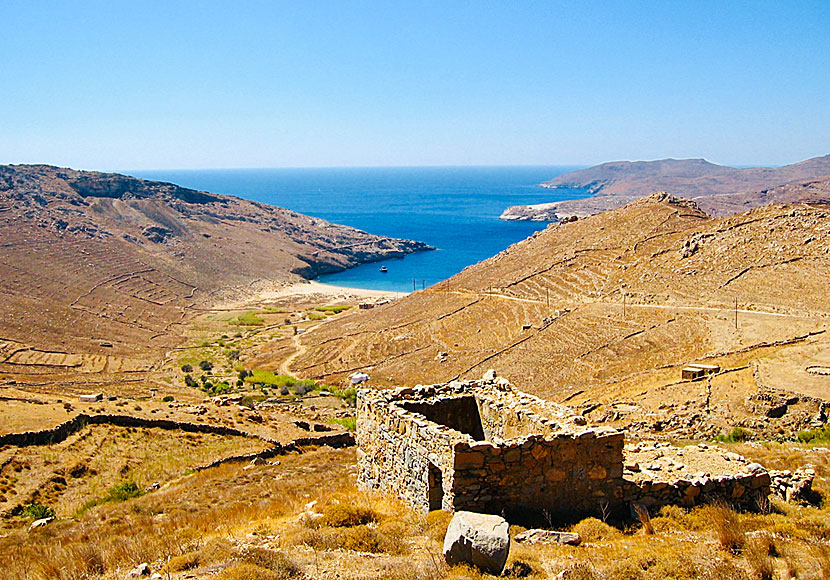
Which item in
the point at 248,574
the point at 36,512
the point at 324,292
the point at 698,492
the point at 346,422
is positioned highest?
the point at 248,574

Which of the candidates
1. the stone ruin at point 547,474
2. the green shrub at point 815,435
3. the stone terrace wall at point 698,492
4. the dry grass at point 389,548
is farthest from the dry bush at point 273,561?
the green shrub at point 815,435

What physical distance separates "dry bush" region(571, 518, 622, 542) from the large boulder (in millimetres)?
1855

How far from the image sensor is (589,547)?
788 centimetres

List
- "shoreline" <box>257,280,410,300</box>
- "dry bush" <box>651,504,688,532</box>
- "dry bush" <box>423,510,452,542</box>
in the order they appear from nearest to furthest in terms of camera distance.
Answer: "dry bush" <box>423,510,452,542</box> → "dry bush" <box>651,504,688,532</box> → "shoreline" <box>257,280,410,300</box>

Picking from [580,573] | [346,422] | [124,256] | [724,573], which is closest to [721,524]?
[724,573]

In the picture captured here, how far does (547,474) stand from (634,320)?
30.1 meters

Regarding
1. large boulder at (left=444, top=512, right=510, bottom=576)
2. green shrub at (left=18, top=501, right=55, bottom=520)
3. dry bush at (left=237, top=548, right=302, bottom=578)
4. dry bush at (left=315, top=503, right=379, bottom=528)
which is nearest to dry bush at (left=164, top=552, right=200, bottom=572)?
dry bush at (left=237, top=548, right=302, bottom=578)

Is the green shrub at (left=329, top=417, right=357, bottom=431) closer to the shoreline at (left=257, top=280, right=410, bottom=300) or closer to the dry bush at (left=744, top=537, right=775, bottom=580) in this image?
the dry bush at (left=744, top=537, right=775, bottom=580)

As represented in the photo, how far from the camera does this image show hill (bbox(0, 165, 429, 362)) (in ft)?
186

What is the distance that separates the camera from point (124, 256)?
287ft

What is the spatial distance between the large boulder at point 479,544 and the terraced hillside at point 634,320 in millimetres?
13104

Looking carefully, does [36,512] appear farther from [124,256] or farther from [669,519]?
[124,256]

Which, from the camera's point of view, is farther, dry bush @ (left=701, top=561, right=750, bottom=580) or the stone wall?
the stone wall

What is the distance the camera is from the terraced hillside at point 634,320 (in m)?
22.8
